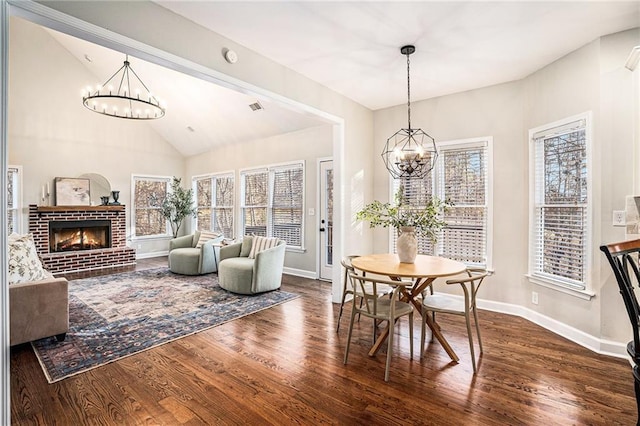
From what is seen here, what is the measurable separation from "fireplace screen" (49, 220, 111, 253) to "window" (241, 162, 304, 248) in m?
3.31

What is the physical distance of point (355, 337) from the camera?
3172 millimetres

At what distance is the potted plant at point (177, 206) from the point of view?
8180 mm

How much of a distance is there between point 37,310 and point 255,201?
4359mm

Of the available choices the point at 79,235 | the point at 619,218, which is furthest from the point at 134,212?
the point at 619,218

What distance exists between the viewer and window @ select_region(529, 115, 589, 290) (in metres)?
3.13

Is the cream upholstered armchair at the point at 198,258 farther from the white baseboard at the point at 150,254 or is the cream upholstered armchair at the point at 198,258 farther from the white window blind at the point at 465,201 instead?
the white window blind at the point at 465,201

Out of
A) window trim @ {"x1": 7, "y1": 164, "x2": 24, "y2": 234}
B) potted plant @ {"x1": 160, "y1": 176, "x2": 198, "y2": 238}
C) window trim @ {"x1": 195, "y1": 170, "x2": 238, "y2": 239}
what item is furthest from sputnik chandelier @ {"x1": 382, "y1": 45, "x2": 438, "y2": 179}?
window trim @ {"x1": 7, "y1": 164, "x2": 24, "y2": 234}

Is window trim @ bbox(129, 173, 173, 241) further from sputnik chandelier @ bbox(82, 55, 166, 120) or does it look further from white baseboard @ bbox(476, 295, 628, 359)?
white baseboard @ bbox(476, 295, 628, 359)

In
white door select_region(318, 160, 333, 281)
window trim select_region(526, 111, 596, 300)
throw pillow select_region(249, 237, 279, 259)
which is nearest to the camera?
window trim select_region(526, 111, 596, 300)

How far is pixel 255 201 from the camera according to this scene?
693cm

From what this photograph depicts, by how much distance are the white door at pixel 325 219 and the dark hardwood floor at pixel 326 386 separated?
2.51m

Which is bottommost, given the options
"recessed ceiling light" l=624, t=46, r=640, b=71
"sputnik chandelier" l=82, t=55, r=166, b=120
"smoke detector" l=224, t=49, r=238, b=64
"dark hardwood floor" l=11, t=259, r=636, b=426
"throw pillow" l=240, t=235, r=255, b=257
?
"dark hardwood floor" l=11, t=259, r=636, b=426

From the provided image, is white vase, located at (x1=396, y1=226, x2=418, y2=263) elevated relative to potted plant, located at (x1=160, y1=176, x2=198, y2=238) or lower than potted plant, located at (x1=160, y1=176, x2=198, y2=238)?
lower

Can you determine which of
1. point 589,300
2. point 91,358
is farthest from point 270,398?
point 589,300
